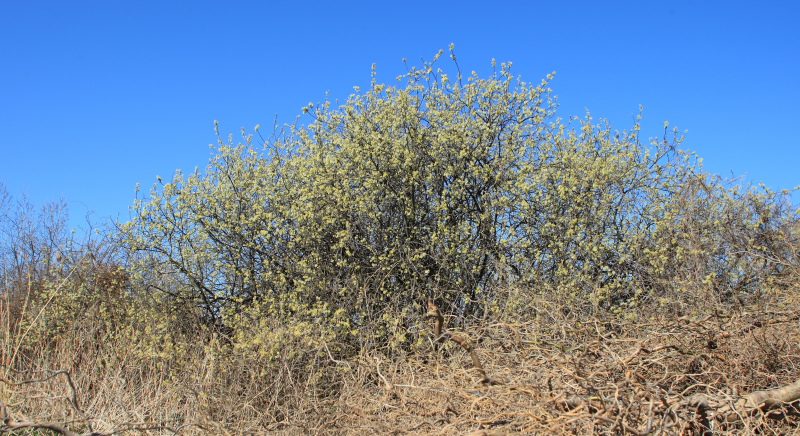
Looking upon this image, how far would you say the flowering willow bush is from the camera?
7207mm

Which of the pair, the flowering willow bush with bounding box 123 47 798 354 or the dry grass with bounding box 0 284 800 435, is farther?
the flowering willow bush with bounding box 123 47 798 354

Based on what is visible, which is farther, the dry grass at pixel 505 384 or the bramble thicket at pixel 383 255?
the bramble thicket at pixel 383 255

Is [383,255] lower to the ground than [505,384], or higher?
higher

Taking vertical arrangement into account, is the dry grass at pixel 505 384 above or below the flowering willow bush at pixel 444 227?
below

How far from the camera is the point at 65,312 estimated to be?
8734mm

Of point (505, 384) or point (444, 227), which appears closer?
point (505, 384)

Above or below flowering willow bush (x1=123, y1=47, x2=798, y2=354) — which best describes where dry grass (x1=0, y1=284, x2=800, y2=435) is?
below

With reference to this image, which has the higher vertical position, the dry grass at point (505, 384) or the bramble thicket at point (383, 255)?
the bramble thicket at point (383, 255)

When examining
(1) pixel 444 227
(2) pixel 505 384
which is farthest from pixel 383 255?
(2) pixel 505 384

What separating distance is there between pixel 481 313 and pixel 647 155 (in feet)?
10.8

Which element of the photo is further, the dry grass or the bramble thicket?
the bramble thicket

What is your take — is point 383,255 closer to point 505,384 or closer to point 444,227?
point 444,227

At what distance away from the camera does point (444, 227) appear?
738cm

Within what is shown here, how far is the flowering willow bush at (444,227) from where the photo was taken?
7.21 m
